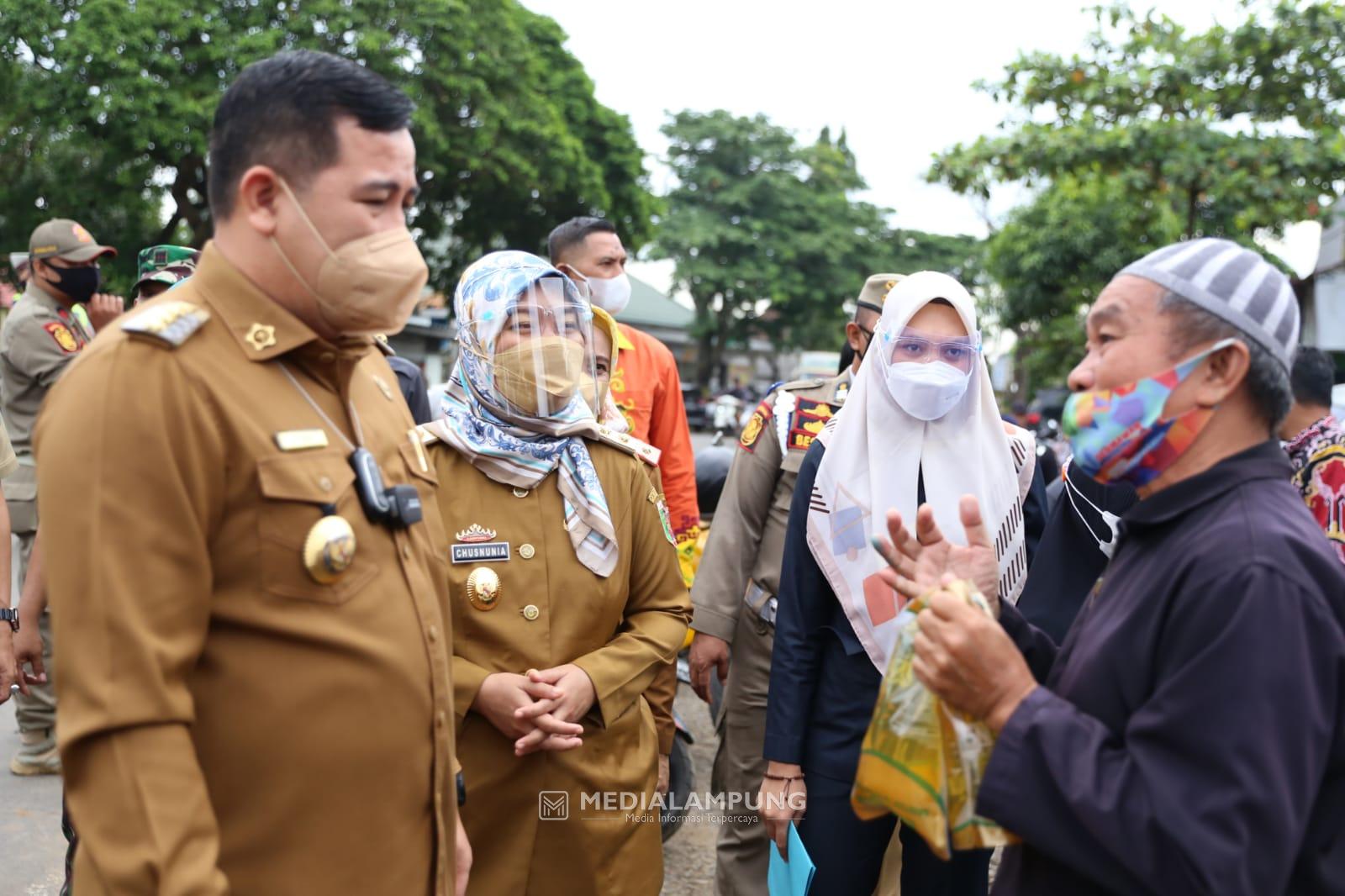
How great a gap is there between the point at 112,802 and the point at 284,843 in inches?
11.5

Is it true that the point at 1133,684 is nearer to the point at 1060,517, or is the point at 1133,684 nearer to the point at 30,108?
the point at 1060,517

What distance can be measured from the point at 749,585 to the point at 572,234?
6.66 feet

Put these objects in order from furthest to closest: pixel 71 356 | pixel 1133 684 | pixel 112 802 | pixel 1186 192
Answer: pixel 1186 192 < pixel 71 356 < pixel 1133 684 < pixel 112 802

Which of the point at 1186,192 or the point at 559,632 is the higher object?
the point at 1186,192

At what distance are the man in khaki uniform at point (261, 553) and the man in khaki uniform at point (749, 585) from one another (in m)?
1.76

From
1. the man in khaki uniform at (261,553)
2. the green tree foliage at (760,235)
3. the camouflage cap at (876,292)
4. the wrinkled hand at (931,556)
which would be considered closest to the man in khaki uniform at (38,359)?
the camouflage cap at (876,292)

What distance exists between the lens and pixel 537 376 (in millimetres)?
2783

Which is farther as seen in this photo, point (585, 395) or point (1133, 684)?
point (585, 395)

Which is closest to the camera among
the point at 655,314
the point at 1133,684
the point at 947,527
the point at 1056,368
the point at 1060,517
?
the point at 1133,684

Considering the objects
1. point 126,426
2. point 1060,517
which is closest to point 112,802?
point 126,426

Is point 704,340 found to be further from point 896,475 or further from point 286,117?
point 286,117

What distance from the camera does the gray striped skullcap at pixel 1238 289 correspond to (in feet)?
5.62

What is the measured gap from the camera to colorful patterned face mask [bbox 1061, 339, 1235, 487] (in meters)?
1.74

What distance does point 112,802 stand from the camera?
148cm
